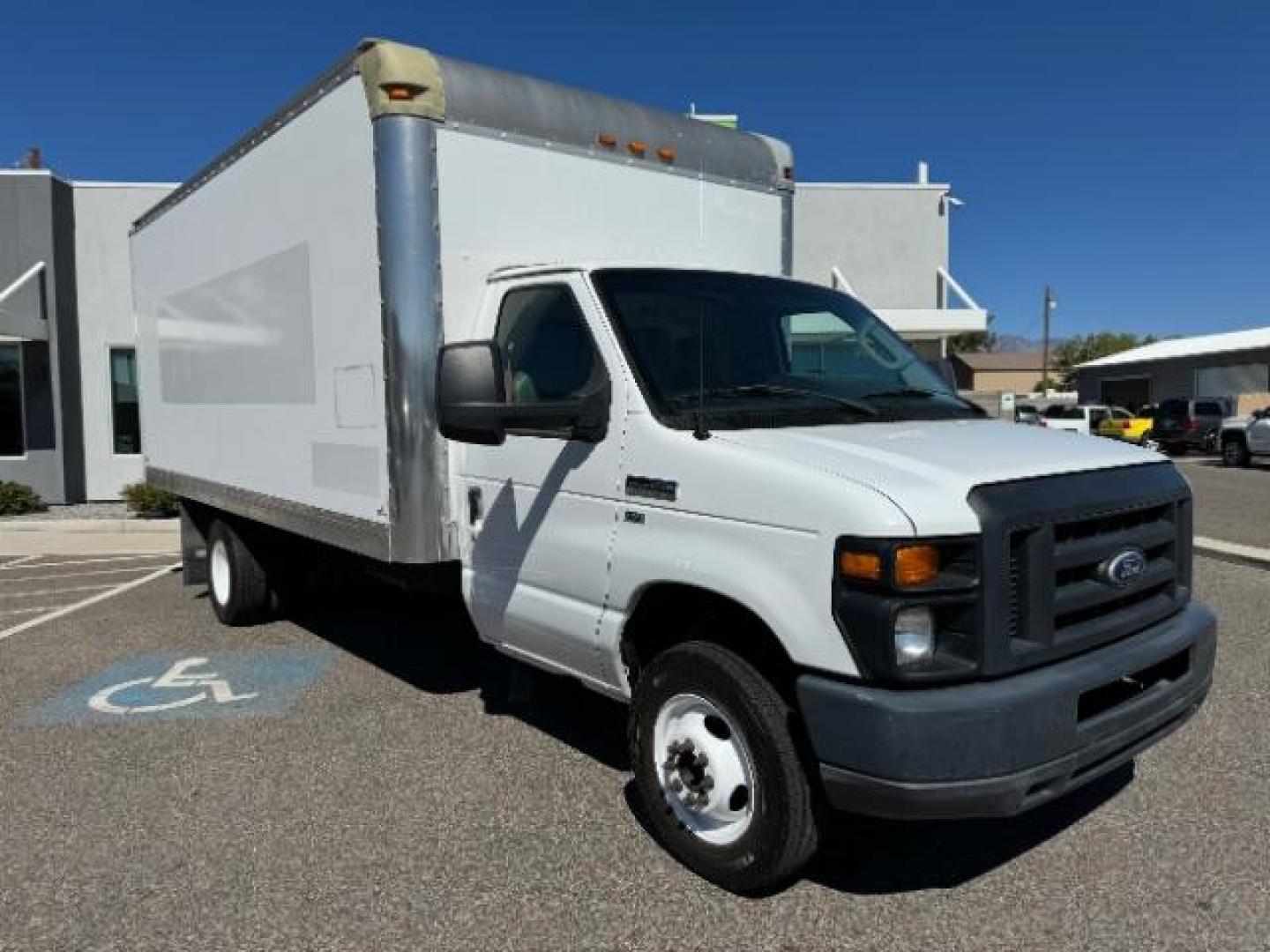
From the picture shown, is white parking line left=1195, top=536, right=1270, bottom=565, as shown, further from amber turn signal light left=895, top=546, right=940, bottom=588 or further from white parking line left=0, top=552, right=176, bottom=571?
white parking line left=0, top=552, right=176, bottom=571

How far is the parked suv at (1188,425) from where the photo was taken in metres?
30.2

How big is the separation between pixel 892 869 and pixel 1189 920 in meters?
0.92

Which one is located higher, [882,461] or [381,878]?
A: [882,461]

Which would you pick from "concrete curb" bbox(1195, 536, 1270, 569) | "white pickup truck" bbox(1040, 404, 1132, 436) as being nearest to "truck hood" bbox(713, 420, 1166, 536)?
"concrete curb" bbox(1195, 536, 1270, 569)

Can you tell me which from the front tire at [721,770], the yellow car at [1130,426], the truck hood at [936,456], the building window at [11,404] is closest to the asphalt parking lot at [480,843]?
the front tire at [721,770]

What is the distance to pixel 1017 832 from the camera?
3779 mm

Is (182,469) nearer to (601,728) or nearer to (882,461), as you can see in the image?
(601,728)

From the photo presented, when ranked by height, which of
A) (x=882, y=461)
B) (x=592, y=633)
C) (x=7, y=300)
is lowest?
(x=592, y=633)

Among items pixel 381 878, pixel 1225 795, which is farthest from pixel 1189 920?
pixel 381 878

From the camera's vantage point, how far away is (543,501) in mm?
3982

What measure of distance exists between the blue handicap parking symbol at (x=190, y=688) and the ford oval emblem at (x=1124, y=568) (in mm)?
4166

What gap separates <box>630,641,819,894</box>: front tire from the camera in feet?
10.2

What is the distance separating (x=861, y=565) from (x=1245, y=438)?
2591 centimetres

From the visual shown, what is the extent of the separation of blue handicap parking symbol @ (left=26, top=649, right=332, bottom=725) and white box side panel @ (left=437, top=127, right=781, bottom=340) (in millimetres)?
2600
